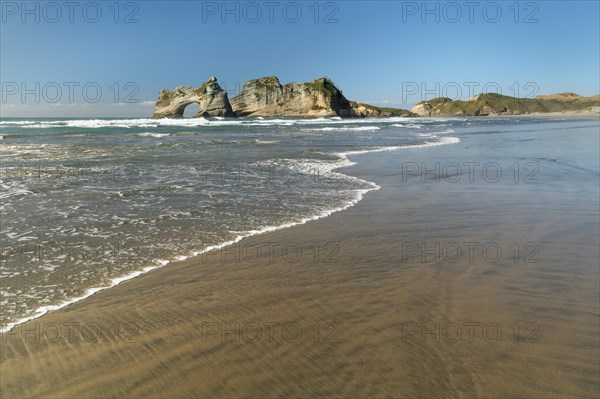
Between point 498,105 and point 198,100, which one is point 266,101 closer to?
point 198,100

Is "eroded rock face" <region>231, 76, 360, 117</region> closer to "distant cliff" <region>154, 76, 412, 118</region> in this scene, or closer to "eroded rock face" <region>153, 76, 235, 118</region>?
"distant cliff" <region>154, 76, 412, 118</region>

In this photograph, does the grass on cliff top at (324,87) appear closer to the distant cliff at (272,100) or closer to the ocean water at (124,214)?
the distant cliff at (272,100)

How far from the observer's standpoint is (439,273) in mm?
4234

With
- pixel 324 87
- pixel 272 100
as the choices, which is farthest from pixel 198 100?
pixel 324 87

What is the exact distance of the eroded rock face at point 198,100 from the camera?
94.1 meters

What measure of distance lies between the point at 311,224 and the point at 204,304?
2910 millimetres

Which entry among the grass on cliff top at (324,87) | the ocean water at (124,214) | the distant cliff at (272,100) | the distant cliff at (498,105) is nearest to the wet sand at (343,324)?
the ocean water at (124,214)

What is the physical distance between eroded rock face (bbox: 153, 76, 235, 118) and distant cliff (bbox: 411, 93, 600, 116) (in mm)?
90195

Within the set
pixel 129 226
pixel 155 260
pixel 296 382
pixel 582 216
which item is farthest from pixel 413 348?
pixel 582 216

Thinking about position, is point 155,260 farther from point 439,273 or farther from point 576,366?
point 576,366

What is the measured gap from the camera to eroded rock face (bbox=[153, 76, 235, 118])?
309ft

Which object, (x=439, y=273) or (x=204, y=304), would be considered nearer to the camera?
(x=204, y=304)

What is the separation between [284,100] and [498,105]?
280 feet

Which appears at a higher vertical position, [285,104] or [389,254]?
[285,104]
